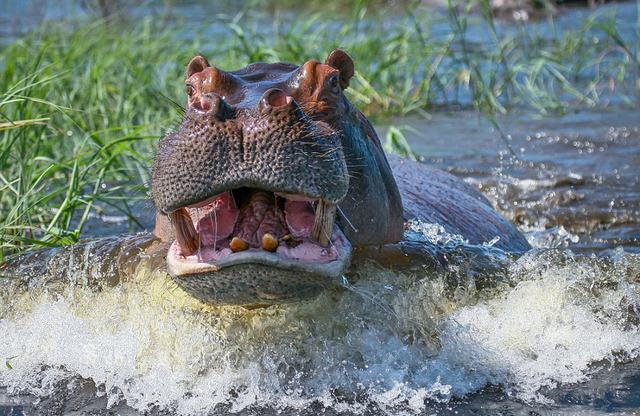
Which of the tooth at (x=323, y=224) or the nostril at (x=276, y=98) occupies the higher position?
the nostril at (x=276, y=98)

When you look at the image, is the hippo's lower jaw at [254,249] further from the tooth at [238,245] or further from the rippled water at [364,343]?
the rippled water at [364,343]

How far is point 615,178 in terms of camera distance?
6.79 meters

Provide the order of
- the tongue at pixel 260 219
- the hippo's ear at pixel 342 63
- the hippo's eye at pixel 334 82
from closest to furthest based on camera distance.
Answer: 1. the tongue at pixel 260 219
2. the hippo's eye at pixel 334 82
3. the hippo's ear at pixel 342 63

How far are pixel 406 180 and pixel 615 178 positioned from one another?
2589 millimetres

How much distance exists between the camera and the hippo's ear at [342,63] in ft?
11.1

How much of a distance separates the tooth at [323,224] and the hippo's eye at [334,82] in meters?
0.53

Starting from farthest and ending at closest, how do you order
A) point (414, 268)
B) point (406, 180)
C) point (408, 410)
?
Answer: point (406, 180) < point (414, 268) < point (408, 410)

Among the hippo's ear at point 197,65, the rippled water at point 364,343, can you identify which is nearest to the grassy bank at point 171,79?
the rippled water at point 364,343

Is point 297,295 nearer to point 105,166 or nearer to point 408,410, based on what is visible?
point 408,410

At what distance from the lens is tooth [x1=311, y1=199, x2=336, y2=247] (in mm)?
2918

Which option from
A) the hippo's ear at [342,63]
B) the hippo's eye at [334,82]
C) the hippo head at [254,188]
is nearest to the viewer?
the hippo head at [254,188]

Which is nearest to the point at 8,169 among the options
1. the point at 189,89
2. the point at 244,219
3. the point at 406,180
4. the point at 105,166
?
the point at 105,166

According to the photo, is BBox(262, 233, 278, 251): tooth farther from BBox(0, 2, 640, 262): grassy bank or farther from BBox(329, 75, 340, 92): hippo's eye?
BBox(0, 2, 640, 262): grassy bank

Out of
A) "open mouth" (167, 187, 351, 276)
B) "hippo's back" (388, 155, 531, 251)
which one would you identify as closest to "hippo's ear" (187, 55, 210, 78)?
"open mouth" (167, 187, 351, 276)
